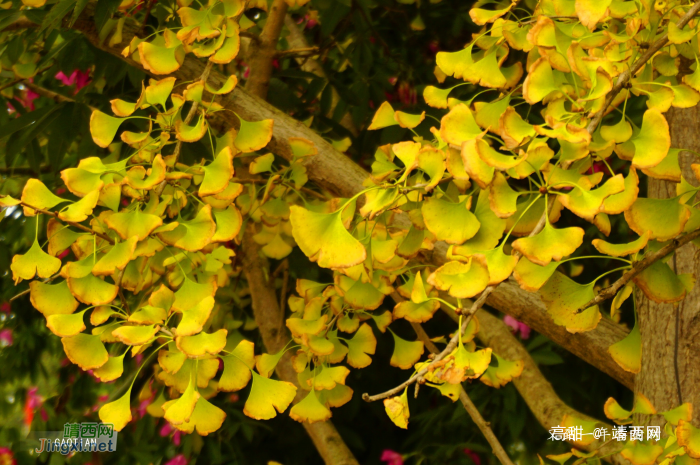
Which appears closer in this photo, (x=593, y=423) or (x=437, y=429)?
(x=593, y=423)

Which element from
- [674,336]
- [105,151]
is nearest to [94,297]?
[674,336]

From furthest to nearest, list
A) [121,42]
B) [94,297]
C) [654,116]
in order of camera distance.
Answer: [121,42] < [94,297] < [654,116]

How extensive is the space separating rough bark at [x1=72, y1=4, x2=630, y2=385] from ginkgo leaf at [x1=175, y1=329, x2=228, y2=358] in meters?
0.35

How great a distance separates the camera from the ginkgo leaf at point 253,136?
25.9 inches

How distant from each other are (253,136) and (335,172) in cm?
19

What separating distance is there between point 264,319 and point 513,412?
48 centimetres

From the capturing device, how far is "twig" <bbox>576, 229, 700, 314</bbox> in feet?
1.57

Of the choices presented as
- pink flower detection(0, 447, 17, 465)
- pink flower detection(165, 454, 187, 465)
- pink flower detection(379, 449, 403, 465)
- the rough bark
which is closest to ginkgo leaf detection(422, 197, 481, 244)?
the rough bark

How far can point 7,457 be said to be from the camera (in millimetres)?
1235

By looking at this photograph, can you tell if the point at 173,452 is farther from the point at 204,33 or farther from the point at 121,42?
the point at 204,33

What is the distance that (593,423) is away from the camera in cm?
66

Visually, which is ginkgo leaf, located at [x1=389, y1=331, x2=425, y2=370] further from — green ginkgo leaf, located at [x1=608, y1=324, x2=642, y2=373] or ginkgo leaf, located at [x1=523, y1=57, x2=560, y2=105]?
ginkgo leaf, located at [x1=523, y1=57, x2=560, y2=105]

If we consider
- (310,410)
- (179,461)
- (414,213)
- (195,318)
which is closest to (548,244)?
(414,213)

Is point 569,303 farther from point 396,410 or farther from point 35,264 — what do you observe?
point 35,264
